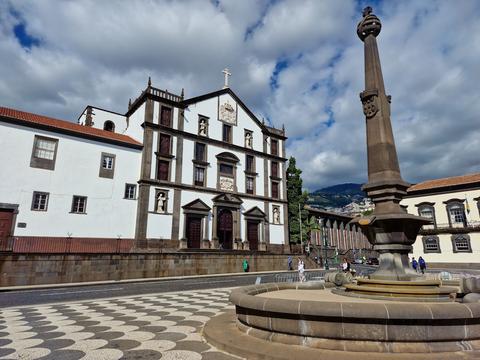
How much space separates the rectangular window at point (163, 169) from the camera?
1153 inches

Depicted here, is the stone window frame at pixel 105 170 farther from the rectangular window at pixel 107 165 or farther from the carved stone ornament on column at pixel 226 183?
the carved stone ornament on column at pixel 226 183

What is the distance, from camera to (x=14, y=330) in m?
6.48

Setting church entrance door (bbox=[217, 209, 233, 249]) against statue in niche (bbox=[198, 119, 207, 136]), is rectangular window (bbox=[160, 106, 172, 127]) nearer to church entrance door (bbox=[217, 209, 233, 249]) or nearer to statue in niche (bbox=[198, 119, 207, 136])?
statue in niche (bbox=[198, 119, 207, 136])

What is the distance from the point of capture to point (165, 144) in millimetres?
30328

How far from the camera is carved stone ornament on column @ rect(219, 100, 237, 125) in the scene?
3533cm

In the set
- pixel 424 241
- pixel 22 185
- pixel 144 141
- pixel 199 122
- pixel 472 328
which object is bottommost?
pixel 472 328

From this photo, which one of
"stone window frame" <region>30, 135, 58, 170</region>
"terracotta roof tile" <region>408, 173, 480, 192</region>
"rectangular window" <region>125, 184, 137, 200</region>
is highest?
"terracotta roof tile" <region>408, 173, 480, 192</region>

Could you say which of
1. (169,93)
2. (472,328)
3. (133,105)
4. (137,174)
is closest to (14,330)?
(472,328)

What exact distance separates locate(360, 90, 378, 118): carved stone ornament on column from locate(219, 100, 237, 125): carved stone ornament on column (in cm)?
2738

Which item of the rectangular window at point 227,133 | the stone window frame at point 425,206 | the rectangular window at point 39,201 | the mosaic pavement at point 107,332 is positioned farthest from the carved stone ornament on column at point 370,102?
the stone window frame at point 425,206

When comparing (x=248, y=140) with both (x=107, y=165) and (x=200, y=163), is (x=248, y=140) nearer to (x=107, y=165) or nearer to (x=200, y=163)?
(x=200, y=163)

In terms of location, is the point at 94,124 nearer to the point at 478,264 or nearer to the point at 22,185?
the point at 22,185

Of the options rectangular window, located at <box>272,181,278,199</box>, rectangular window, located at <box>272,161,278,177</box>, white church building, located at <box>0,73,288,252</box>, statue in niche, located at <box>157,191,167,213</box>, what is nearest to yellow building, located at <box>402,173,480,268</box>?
rectangular window, located at <box>272,181,278,199</box>

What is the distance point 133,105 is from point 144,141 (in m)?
6.83
